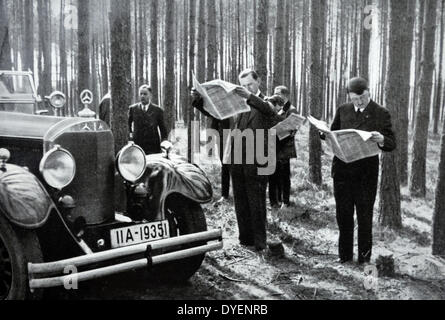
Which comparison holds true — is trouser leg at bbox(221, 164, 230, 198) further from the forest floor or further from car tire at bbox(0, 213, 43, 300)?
car tire at bbox(0, 213, 43, 300)

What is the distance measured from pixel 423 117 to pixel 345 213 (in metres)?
5.96

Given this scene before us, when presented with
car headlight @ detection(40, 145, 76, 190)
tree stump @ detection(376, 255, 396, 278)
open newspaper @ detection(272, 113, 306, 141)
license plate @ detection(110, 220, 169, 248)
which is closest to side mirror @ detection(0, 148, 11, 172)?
car headlight @ detection(40, 145, 76, 190)

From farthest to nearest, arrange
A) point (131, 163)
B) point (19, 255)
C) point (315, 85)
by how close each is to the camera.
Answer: point (315, 85) → point (131, 163) → point (19, 255)

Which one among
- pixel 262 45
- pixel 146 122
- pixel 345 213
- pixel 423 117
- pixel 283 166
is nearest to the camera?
pixel 345 213

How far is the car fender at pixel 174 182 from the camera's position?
172 inches

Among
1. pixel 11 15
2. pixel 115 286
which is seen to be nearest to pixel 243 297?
pixel 115 286

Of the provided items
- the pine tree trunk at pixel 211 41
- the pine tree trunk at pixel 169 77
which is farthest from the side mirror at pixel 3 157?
the pine tree trunk at pixel 211 41

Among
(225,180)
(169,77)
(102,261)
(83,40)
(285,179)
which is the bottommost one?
(225,180)

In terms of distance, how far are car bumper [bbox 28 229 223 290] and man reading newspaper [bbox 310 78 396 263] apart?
1.49 metres

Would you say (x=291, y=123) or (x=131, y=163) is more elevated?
(x=291, y=123)

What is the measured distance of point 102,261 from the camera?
345 cm

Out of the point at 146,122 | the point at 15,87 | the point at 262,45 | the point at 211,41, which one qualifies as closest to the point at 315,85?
the point at 262,45

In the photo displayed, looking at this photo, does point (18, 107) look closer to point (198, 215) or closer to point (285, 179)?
point (198, 215)

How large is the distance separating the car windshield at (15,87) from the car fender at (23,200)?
183cm
